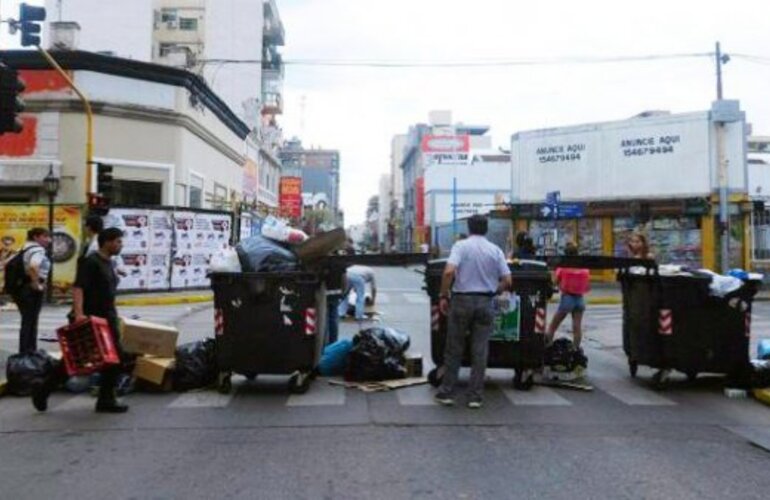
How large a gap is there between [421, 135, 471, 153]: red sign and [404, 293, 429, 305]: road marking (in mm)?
63016

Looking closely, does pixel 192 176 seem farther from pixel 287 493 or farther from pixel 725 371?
pixel 287 493

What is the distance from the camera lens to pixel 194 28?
63312 millimetres

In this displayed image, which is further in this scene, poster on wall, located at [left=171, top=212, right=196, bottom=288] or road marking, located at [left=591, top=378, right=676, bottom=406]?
poster on wall, located at [left=171, top=212, right=196, bottom=288]

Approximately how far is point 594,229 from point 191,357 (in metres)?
25.2

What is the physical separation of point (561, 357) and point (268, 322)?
129 inches

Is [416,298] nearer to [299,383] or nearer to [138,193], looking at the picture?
[138,193]

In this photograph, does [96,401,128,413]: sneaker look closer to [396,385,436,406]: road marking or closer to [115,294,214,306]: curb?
[396,385,436,406]: road marking

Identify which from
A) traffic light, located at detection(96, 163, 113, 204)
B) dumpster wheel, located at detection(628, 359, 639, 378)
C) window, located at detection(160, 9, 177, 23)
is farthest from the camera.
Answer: window, located at detection(160, 9, 177, 23)

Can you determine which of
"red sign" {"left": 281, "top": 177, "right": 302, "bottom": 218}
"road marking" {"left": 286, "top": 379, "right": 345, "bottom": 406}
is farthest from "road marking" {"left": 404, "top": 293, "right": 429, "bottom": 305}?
"red sign" {"left": 281, "top": 177, "right": 302, "bottom": 218}

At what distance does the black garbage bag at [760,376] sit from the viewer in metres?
8.98

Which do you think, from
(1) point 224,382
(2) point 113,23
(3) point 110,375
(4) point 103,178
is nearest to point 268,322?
(1) point 224,382

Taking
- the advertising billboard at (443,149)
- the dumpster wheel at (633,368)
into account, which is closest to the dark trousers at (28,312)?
the dumpster wheel at (633,368)

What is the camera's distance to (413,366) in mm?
9703

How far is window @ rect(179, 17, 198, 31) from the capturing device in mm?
63219
